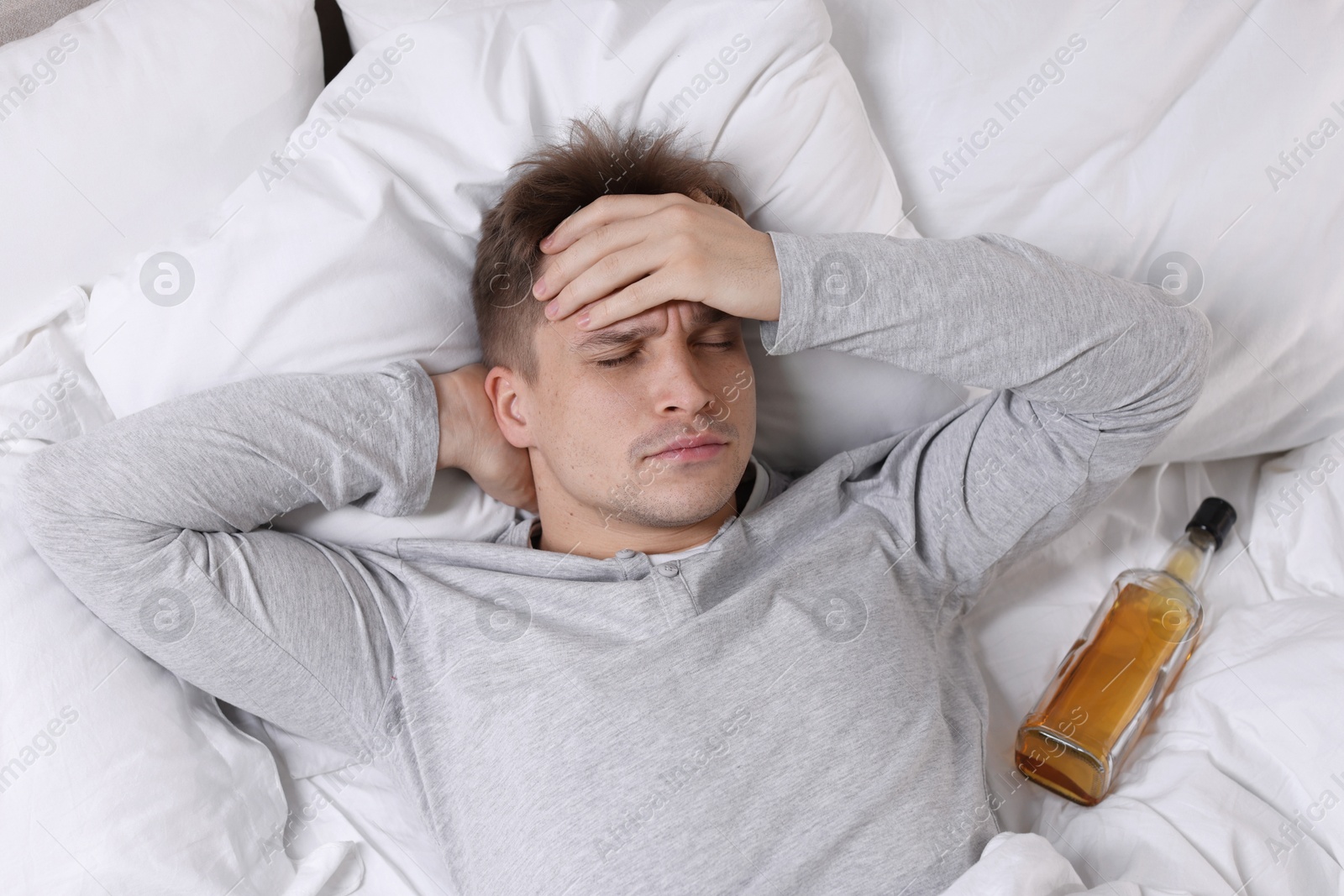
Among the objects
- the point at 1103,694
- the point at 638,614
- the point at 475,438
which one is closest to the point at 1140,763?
the point at 1103,694

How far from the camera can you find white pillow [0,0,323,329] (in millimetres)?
1184

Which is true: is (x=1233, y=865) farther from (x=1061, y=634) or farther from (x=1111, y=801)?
(x=1061, y=634)

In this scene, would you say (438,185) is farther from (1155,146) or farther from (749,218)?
(1155,146)

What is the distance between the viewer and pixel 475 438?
1281 millimetres

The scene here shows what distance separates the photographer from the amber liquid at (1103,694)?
1266 millimetres

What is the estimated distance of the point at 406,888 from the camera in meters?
1.19

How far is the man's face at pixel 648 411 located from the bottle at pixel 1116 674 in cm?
55

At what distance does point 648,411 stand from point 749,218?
1.20ft

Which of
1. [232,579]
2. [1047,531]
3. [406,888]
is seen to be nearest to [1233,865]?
[1047,531]

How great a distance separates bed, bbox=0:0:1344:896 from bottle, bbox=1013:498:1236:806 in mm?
35

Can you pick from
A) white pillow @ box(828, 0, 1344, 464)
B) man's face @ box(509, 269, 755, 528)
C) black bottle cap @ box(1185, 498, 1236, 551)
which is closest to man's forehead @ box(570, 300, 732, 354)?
man's face @ box(509, 269, 755, 528)

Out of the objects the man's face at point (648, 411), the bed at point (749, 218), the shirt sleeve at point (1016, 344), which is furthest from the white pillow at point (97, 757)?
the shirt sleeve at point (1016, 344)

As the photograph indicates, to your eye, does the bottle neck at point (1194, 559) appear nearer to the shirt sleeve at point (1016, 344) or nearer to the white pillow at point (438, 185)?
the shirt sleeve at point (1016, 344)

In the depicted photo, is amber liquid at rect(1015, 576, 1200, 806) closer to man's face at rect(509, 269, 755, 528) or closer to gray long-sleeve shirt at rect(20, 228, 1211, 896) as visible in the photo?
gray long-sleeve shirt at rect(20, 228, 1211, 896)
